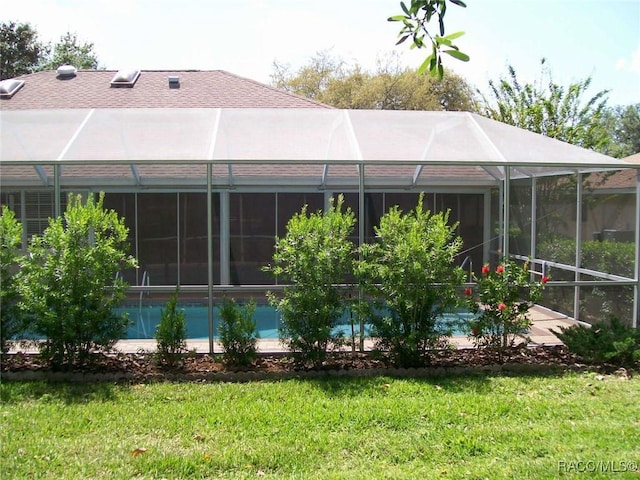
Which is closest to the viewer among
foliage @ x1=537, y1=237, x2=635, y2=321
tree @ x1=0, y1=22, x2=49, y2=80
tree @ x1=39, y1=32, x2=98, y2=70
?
foliage @ x1=537, y1=237, x2=635, y2=321

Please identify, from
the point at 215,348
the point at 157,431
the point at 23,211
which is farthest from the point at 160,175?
the point at 157,431

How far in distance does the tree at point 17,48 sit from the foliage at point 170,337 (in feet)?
71.9

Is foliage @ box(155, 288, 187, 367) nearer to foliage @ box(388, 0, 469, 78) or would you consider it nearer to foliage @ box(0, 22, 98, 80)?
foliage @ box(388, 0, 469, 78)

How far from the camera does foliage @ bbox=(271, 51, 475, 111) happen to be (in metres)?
27.1

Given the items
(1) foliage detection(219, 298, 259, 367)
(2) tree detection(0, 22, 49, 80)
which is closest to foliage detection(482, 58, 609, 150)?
(1) foliage detection(219, 298, 259, 367)

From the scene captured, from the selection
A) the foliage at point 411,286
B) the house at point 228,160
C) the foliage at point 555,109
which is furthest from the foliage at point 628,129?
the foliage at point 411,286

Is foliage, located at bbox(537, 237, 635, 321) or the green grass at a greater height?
foliage, located at bbox(537, 237, 635, 321)

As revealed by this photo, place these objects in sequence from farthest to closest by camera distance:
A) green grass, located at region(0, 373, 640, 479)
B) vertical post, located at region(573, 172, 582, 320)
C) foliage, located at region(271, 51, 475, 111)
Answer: foliage, located at region(271, 51, 475, 111)
vertical post, located at region(573, 172, 582, 320)
green grass, located at region(0, 373, 640, 479)

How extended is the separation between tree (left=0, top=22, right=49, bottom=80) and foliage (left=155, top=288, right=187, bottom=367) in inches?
862

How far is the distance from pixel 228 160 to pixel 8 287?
2.58 m

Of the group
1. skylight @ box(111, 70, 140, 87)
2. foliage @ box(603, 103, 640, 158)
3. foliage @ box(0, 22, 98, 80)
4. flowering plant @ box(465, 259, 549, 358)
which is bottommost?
flowering plant @ box(465, 259, 549, 358)

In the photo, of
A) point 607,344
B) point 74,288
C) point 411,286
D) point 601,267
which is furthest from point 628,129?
point 74,288

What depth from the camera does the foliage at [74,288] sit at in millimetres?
5887

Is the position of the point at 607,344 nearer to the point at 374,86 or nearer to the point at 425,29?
the point at 425,29
